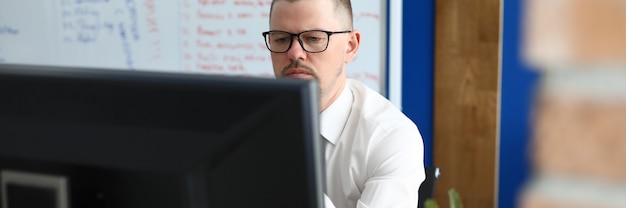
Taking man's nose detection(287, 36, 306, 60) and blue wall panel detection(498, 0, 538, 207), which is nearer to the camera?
man's nose detection(287, 36, 306, 60)

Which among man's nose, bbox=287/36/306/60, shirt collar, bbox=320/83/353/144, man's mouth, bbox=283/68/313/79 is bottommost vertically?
shirt collar, bbox=320/83/353/144

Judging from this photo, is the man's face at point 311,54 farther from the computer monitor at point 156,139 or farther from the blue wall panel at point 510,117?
the blue wall panel at point 510,117

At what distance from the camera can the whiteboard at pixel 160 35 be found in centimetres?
261

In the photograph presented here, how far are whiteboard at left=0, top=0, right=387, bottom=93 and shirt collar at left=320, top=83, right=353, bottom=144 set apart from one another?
1.01 meters

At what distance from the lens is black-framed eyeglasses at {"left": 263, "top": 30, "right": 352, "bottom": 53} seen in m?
1.53

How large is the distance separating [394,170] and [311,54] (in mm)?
340

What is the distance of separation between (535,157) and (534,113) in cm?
2

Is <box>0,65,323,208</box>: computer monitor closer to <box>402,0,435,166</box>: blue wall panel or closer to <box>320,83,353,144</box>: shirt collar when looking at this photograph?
<box>320,83,353,144</box>: shirt collar

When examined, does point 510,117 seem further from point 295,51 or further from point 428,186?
point 295,51

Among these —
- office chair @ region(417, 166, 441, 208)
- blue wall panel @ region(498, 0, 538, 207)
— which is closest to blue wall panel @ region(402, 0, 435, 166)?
blue wall panel @ region(498, 0, 538, 207)

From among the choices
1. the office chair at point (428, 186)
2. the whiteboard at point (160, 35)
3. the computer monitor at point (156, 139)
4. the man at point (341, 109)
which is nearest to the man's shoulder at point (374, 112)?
the man at point (341, 109)

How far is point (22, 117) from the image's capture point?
0.77 metres

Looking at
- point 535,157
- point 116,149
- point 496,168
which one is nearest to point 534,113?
point 535,157

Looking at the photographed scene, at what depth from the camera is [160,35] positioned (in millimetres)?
2980
